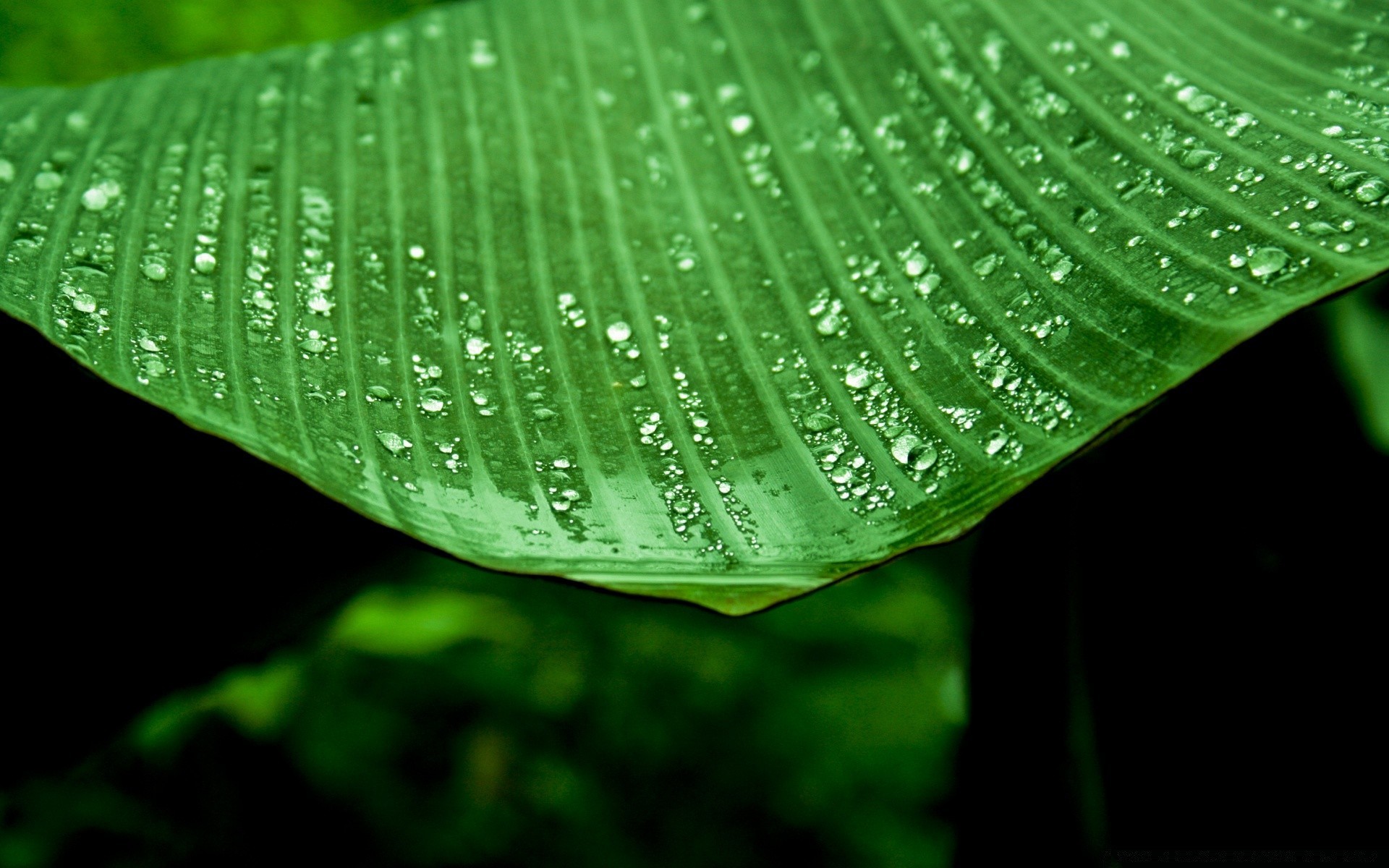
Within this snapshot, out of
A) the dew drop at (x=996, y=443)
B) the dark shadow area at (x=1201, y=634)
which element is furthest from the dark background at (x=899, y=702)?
the dew drop at (x=996, y=443)

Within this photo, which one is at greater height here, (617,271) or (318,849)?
(617,271)

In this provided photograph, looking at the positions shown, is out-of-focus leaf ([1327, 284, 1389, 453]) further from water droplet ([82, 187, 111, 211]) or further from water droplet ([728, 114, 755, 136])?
water droplet ([82, 187, 111, 211])

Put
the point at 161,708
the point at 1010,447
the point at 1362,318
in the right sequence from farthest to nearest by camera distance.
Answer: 1. the point at 161,708
2. the point at 1362,318
3. the point at 1010,447

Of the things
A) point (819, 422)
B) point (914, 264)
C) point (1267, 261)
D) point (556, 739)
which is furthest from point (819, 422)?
point (556, 739)

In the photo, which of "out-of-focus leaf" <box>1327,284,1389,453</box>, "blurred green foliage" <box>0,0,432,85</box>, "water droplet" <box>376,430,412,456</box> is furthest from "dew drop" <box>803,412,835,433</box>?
"out-of-focus leaf" <box>1327,284,1389,453</box>

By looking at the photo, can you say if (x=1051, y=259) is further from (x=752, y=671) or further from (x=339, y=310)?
(x=752, y=671)

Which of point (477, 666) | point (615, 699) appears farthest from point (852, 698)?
point (477, 666)

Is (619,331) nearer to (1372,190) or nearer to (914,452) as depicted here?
(914,452)

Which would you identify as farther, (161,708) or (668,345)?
(161,708)
